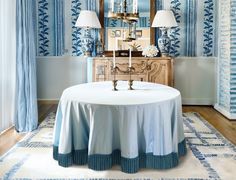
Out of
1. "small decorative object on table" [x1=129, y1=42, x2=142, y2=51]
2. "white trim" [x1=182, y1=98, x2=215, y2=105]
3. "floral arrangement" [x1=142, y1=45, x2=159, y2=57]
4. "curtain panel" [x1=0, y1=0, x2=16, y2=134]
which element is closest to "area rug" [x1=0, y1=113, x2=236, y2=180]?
"curtain panel" [x1=0, y1=0, x2=16, y2=134]

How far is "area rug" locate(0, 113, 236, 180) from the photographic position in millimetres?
2752

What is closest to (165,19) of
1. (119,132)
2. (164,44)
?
(164,44)

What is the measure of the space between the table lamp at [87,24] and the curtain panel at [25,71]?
1244mm

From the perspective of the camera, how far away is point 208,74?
19.7 ft

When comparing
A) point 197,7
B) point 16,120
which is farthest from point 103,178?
point 197,7

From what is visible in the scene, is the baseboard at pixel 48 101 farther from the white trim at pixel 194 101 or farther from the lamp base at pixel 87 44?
the white trim at pixel 194 101

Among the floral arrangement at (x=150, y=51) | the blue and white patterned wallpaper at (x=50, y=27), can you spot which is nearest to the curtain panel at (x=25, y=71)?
the blue and white patterned wallpaper at (x=50, y=27)

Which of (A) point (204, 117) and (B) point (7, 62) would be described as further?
(A) point (204, 117)

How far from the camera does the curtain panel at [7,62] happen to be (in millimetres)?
4227

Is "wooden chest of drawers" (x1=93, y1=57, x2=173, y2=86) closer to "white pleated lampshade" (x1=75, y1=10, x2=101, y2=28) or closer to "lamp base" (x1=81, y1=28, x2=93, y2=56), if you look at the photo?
"lamp base" (x1=81, y1=28, x2=93, y2=56)

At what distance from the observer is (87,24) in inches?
213

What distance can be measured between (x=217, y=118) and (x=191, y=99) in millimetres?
1123

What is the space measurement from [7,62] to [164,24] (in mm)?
2402

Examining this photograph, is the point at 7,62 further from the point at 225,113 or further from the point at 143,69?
the point at 225,113
